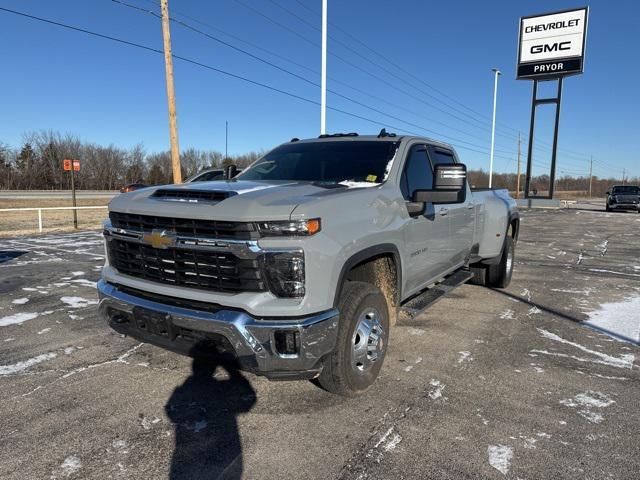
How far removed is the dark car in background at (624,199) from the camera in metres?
27.9

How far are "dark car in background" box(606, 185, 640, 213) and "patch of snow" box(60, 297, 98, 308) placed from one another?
31115 mm

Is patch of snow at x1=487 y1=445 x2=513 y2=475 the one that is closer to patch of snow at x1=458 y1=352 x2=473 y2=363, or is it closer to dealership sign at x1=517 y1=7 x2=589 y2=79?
patch of snow at x1=458 y1=352 x2=473 y2=363

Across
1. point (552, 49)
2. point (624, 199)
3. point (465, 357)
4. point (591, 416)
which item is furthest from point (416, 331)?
point (552, 49)

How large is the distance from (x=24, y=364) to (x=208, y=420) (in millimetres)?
2009

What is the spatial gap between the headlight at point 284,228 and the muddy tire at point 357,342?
63 centimetres

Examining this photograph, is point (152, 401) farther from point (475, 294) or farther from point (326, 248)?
point (475, 294)

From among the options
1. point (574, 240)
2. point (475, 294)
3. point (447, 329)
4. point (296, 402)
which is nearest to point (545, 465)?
point (296, 402)

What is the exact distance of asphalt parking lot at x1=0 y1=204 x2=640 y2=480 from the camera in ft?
8.43

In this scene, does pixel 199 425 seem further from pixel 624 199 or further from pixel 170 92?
pixel 624 199

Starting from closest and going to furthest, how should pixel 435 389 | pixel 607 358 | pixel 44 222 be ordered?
pixel 435 389 < pixel 607 358 < pixel 44 222

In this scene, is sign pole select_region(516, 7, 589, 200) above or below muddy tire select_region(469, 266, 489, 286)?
above

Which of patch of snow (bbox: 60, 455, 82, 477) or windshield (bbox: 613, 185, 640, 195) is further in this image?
windshield (bbox: 613, 185, 640, 195)

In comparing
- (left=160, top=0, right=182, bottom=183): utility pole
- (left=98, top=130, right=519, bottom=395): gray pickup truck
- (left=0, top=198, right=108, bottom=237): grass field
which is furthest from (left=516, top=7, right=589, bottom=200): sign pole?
(left=98, top=130, right=519, bottom=395): gray pickup truck

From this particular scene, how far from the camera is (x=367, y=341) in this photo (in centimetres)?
333
